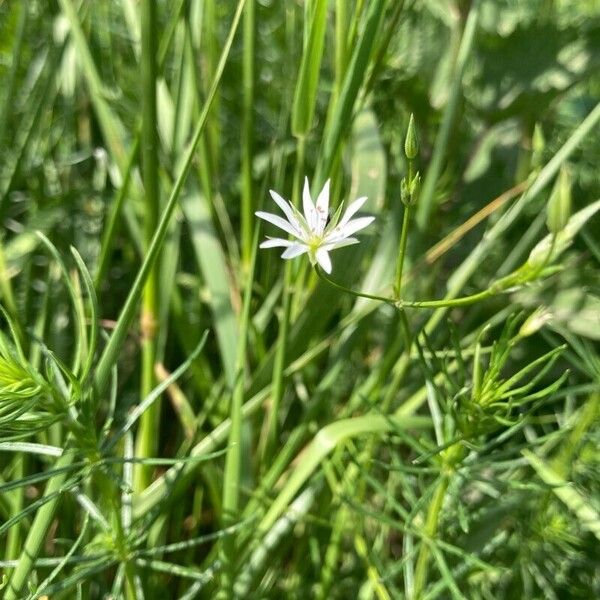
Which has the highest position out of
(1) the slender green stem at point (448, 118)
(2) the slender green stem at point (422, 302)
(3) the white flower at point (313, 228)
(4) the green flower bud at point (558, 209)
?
(1) the slender green stem at point (448, 118)

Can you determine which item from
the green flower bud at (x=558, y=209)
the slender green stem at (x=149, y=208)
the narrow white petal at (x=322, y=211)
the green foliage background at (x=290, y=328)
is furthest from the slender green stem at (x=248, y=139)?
the green flower bud at (x=558, y=209)

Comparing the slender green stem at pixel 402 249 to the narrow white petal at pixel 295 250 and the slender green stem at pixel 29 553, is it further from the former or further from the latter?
the slender green stem at pixel 29 553

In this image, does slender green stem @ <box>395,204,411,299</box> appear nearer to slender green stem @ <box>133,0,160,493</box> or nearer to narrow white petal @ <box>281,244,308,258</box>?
narrow white petal @ <box>281,244,308,258</box>

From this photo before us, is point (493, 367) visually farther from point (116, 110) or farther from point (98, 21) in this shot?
point (98, 21)

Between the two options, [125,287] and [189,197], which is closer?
[189,197]

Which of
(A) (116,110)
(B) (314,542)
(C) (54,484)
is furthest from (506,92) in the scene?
(C) (54,484)

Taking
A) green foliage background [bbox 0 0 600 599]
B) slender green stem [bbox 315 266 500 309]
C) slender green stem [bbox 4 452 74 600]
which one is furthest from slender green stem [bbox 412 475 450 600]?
slender green stem [bbox 4 452 74 600]
